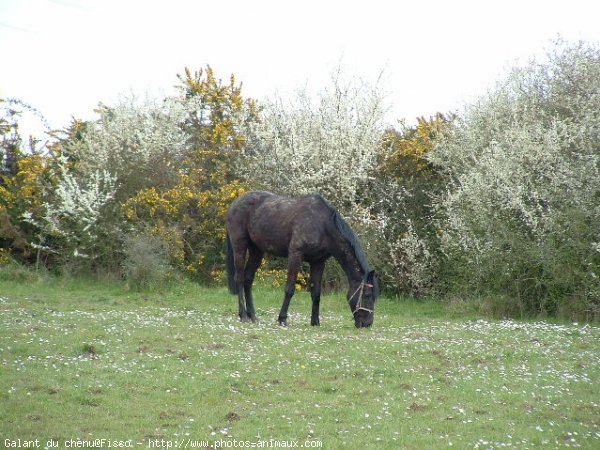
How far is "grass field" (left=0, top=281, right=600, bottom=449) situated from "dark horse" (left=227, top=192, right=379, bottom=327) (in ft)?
2.17

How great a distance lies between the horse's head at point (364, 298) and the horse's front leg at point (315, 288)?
3.00 feet

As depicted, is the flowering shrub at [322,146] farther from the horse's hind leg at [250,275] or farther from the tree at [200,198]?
the horse's hind leg at [250,275]

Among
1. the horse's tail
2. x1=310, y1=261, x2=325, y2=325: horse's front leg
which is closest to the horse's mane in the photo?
x1=310, y1=261, x2=325, y2=325: horse's front leg

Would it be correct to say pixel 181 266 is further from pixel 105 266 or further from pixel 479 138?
pixel 479 138

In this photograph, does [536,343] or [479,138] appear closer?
[536,343]

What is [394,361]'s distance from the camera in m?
11.9

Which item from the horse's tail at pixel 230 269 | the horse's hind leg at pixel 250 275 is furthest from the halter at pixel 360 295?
the horse's tail at pixel 230 269

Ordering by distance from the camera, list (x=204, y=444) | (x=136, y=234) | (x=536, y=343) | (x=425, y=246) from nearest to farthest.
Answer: (x=204, y=444) → (x=536, y=343) → (x=425, y=246) → (x=136, y=234)

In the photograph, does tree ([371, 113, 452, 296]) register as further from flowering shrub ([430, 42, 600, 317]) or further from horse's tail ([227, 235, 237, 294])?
horse's tail ([227, 235, 237, 294])

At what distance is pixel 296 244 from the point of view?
15.9 m

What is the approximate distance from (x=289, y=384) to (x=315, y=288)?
5806mm

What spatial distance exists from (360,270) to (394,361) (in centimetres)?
→ 391

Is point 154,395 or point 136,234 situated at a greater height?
point 136,234

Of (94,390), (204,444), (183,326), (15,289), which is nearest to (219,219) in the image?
(15,289)
